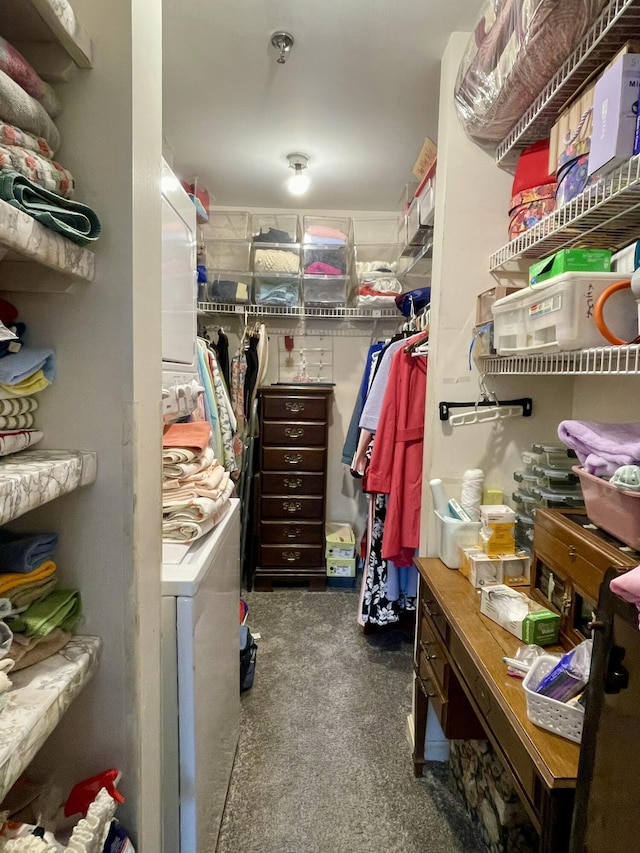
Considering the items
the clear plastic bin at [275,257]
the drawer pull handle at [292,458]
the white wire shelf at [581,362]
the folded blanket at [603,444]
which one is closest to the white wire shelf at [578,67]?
the white wire shelf at [581,362]

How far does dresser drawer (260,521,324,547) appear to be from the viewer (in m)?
3.11

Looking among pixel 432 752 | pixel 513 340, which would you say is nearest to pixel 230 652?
pixel 432 752

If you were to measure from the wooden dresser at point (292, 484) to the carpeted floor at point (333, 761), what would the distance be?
54 centimetres

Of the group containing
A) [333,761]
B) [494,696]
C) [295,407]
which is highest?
[295,407]

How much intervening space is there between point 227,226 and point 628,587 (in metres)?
3.07

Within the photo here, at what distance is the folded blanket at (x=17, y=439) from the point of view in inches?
26.2

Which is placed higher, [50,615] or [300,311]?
[300,311]

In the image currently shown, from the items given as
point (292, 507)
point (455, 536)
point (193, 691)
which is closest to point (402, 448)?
point (455, 536)

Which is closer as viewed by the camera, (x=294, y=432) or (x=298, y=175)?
(x=298, y=175)

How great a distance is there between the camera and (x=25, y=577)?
27.6 inches

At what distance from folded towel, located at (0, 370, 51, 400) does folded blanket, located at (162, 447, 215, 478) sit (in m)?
0.52

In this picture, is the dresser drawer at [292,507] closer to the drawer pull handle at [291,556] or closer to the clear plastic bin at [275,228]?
the drawer pull handle at [291,556]

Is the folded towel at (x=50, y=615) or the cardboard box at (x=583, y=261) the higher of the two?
the cardboard box at (x=583, y=261)

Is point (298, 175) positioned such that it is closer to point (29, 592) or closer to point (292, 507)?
point (292, 507)
